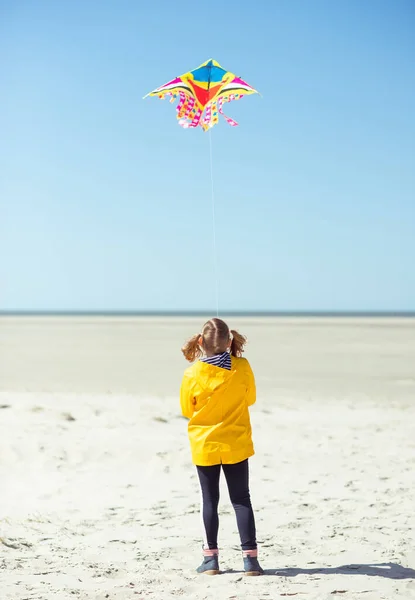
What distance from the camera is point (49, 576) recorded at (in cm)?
381

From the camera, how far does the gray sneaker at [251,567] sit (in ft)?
12.5

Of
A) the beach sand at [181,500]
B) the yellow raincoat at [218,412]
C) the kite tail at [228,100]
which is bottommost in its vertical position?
the beach sand at [181,500]

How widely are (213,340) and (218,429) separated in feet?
1.76

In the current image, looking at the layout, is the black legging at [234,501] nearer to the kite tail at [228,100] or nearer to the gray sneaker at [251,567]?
the gray sneaker at [251,567]

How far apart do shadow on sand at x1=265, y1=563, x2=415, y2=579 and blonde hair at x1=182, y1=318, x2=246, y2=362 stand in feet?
4.40

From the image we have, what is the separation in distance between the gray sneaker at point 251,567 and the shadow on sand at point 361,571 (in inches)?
3.6

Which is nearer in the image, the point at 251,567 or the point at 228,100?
the point at 251,567

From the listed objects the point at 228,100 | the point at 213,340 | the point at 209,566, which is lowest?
the point at 209,566

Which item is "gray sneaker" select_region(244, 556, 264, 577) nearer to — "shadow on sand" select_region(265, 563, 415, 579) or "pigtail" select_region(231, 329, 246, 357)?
"shadow on sand" select_region(265, 563, 415, 579)

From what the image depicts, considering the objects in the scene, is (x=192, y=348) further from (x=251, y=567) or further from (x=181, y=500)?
(x=181, y=500)

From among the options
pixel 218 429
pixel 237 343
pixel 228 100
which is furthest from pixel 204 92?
pixel 218 429

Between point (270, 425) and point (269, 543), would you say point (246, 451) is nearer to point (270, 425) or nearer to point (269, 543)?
point (269, 543)

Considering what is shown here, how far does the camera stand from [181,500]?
5574 mm

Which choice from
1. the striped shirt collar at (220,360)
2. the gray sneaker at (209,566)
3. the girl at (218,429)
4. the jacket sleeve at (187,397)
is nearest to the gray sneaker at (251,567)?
the girl at (218,429)
